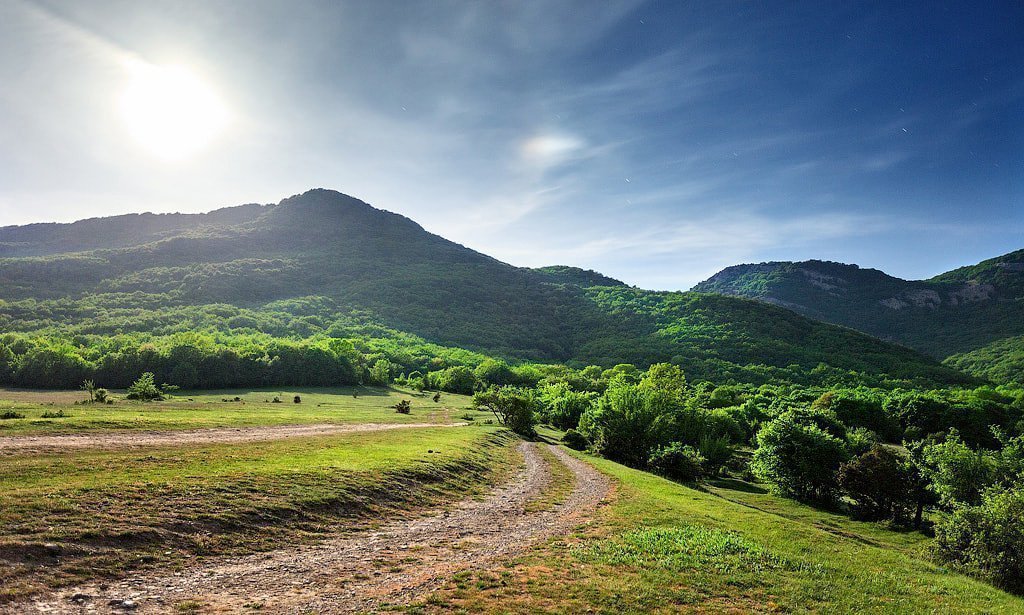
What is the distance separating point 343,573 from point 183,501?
7.61 m

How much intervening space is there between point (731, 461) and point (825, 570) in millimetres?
55774

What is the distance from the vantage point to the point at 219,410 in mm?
52062

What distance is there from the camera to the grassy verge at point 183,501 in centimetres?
1290

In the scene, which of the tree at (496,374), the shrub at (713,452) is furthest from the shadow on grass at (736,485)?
the tree at (496,374)

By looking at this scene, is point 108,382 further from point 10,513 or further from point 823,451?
point 823,451

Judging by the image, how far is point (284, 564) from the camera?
48.7 ft

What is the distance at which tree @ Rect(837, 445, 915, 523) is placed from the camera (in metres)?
40.5

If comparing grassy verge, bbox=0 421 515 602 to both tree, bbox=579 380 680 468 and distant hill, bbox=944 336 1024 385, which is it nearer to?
tree, bbox=579 380 680 468

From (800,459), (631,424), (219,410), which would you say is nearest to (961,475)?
(800,459)

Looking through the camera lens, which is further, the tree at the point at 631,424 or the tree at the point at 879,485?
the tree at the point at 631,424

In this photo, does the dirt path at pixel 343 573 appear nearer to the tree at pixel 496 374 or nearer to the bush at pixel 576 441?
the bush at pixel 576 441

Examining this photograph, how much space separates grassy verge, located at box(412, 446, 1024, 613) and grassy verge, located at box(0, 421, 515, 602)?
839 cm

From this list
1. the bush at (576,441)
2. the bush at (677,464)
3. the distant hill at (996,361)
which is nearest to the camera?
the bush at (677,464)

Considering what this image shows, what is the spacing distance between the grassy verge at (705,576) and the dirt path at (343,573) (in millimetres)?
1433
